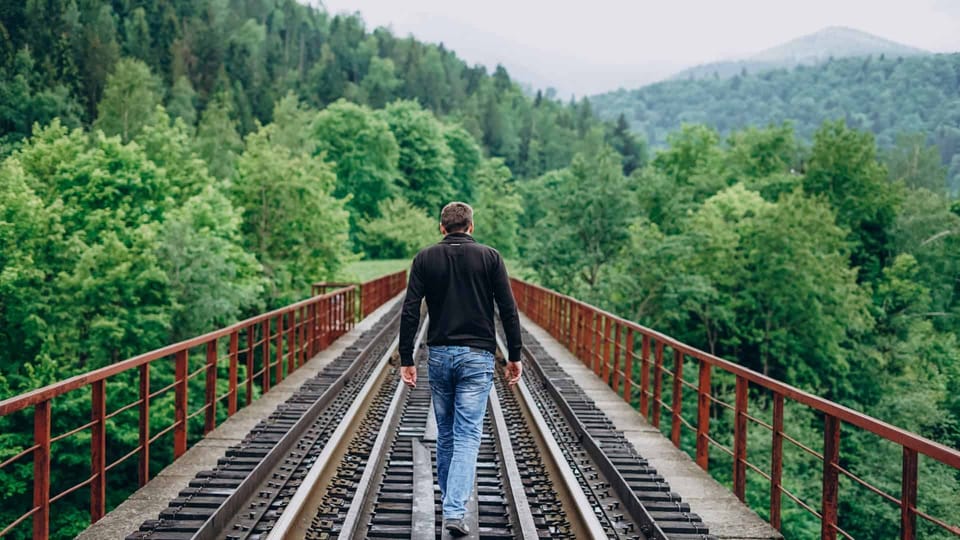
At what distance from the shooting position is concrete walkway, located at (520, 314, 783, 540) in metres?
5.70

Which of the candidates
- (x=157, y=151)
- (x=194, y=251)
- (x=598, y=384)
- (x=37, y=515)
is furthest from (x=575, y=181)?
(x=37, y=515)

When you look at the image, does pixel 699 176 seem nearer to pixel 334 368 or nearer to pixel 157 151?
pixel 157 151

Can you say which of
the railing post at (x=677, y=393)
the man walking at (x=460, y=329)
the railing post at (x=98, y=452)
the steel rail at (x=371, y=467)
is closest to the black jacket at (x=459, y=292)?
the man walking at (x=460, y=329)

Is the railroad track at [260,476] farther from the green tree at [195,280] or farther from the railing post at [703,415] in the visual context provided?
the green tree at [195,280]

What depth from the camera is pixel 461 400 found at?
4852 mm

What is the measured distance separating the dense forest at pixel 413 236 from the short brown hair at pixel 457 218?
17.2m

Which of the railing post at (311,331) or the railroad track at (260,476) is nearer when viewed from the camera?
the railroad track at (260,476)

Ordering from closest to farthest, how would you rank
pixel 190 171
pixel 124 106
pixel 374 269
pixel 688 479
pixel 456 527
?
pixel 456 527
pixel 688 479
pixel 190 171
pixel 374 269
pixel 124 106

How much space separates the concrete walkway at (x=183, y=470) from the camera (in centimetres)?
534

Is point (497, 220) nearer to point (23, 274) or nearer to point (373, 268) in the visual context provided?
point (373, 268)

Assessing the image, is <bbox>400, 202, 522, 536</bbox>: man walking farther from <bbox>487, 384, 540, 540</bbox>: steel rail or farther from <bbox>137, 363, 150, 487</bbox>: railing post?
<bbox>137, 363, 150, 487</bbox>: railing post

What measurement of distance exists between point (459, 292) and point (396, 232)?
5854 centimetres

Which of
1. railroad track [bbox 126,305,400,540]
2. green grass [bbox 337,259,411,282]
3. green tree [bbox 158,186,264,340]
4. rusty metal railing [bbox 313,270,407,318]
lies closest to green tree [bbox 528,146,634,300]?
rusty metal railing [bbox 313,270,407,318]

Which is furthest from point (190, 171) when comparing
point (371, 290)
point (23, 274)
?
point (371, 290)
